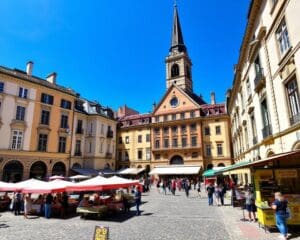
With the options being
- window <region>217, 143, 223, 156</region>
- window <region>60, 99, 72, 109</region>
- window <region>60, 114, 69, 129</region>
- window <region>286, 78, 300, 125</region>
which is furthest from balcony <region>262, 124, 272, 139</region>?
window <region>60, 99, 72, 109</region>

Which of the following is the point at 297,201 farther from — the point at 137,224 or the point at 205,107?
the point at 205,107

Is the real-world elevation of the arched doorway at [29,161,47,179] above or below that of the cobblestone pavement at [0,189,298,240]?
above

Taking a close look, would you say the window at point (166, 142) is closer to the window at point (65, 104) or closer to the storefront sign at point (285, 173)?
the window at point (65, 104)

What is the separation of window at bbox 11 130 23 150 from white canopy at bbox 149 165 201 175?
21.8 m

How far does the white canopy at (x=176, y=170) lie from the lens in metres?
39.5

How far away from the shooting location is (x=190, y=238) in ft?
30.2

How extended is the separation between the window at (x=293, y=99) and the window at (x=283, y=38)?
6.53ft

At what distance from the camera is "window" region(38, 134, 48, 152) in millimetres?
31234

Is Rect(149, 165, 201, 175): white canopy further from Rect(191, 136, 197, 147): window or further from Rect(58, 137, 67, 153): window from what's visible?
Rect(58, 137, 67, 153): window

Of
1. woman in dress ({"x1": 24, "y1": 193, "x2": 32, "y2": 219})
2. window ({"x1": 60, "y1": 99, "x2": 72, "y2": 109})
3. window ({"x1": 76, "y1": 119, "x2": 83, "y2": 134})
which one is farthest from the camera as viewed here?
window ({"x1": 76, "y1": 119, "x2": 83, "y2": 134})

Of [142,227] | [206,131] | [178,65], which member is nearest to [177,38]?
[178,65]

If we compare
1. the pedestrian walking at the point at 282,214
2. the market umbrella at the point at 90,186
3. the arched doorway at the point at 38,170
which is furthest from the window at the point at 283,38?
the arched doorway at the point at 38,170

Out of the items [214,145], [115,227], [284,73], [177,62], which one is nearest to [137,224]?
[115,227]

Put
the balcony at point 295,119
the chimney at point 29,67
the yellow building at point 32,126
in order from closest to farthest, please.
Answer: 1. the balcony at point 295,119
2. the yellow building at point 32,126
3. the chimney at point 29,67
